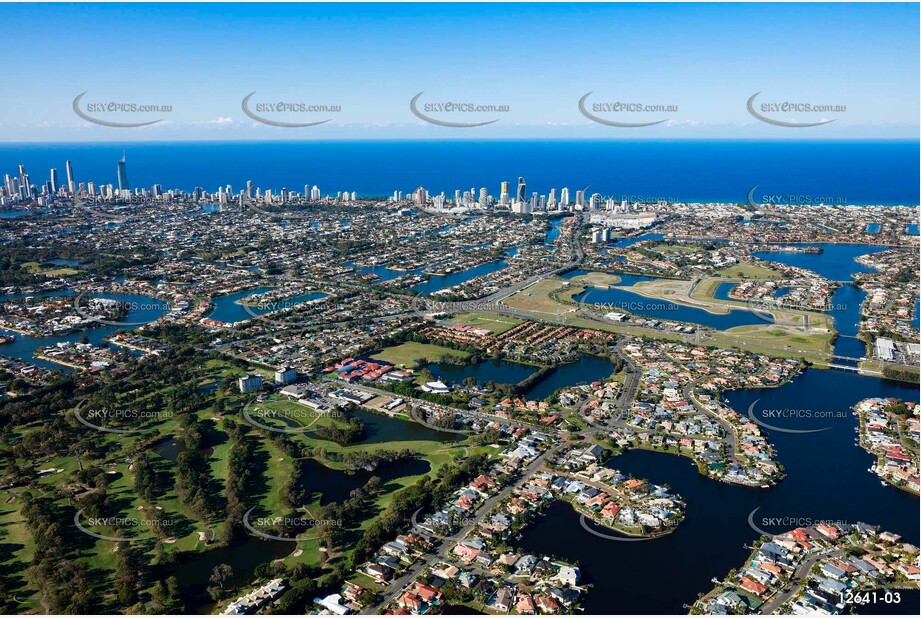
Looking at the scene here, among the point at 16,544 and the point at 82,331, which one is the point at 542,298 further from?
the point at 16,544

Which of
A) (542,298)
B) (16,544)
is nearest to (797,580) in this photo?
(16,544)

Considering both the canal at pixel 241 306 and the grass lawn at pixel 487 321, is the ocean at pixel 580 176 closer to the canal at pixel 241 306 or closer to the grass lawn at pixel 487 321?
the canal at pixel 241 306

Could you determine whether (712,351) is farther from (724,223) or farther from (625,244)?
(724,223)

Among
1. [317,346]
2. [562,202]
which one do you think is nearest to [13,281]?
[317,346]

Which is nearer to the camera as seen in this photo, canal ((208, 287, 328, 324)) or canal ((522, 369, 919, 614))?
canal ((522, 369, 919, 614))

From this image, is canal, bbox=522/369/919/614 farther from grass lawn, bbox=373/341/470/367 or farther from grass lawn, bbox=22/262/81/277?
grass lawn, bbox=22/262/81/277

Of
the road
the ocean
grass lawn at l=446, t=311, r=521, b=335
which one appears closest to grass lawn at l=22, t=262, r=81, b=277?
grass lawn at l=446, t=311, r=521, b=335
